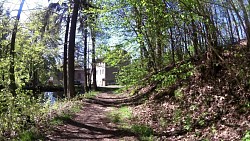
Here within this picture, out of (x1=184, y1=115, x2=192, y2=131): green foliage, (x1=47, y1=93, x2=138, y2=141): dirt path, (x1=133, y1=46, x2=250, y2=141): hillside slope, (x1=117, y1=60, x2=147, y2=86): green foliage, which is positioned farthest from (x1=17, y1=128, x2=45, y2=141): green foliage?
(x1=117, y1=60, x2=147, y2=86): green foliage

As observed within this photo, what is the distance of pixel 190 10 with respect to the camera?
27.8 ft

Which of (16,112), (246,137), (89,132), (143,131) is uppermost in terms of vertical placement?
(16,112)

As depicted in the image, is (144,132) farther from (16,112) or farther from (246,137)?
(16,112)

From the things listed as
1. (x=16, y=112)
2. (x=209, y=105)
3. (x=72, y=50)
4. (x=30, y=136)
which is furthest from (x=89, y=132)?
(x=72, y=50)

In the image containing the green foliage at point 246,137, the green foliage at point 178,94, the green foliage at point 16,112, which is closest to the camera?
the green foliage at point 246,137

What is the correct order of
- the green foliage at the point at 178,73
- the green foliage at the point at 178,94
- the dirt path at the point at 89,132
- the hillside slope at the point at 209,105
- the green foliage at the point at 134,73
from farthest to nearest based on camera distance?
1. the green foliage at the point at 134,73
2. the green foliage at the point at 178,94
3. the green foliage at the point at 178,73
4. the dirt path at the point at 89,132
5. the hillside slope at the point at 209,105

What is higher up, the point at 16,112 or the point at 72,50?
the point at 72,50

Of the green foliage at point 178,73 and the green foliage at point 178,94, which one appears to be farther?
the green foliage at point 178,94

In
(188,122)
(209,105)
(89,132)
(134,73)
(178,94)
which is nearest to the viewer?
(188,122)

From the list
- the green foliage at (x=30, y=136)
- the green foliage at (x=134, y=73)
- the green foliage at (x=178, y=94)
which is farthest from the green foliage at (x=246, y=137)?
the green foliage at (x=134, y=73)

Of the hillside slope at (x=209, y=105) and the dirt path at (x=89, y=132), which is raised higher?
the hillside slope at (x=209, y=105)

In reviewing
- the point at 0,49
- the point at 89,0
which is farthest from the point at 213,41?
the point at 0,49

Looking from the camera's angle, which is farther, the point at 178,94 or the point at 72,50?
the point at 72,50

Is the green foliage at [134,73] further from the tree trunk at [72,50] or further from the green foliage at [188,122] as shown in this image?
the green foliage at [188,122]
